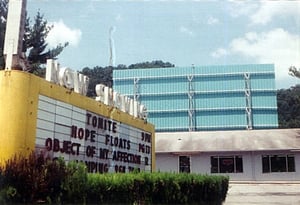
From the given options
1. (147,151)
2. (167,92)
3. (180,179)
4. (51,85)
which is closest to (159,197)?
(180,179)

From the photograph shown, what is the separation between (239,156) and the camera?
2292 cm

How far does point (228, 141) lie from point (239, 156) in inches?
45.8

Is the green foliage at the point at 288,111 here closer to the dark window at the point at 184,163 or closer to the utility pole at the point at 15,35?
the dark window at the point at 184,163

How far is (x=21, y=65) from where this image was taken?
735 cm

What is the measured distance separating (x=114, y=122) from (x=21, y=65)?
3.84 metres

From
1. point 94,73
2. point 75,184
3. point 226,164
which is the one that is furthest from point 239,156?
point 75,184

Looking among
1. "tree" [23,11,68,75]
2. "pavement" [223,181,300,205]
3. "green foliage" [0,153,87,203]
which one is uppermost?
"tree" [23,11,68,75]

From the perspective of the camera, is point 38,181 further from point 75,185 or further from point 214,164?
point 214,164

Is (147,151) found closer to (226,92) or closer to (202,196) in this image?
(202,196)

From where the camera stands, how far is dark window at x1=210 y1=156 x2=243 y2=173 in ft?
75.2

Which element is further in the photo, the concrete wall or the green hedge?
the concrete wall

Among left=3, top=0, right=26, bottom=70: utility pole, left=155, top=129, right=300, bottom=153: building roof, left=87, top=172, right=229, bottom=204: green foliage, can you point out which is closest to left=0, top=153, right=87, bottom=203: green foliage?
left=87, top=172, right=229, bottom=204: green foliage

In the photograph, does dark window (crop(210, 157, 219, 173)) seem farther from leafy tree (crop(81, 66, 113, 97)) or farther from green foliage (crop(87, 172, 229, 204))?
green foliage (crop(87, 172, 229, 204))

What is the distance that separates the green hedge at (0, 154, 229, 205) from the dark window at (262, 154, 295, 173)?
16.2m
